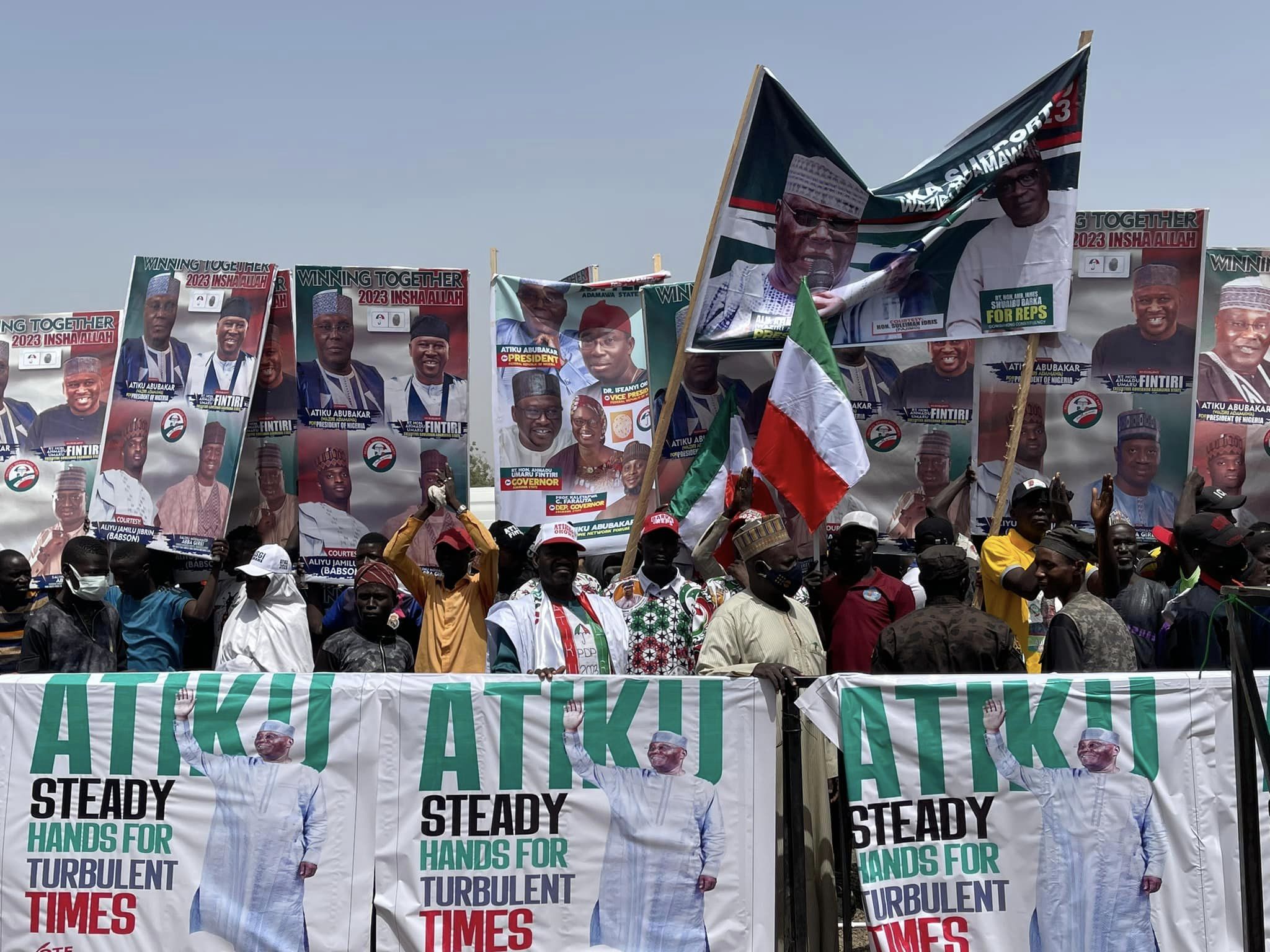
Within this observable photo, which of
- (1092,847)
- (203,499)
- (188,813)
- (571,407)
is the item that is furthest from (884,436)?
(188,813)

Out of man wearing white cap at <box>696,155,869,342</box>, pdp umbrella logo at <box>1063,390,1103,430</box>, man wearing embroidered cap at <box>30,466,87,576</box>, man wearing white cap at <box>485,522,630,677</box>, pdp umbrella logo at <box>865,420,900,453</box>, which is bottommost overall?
man wearing white cap at <box>485,522,630,677</box>

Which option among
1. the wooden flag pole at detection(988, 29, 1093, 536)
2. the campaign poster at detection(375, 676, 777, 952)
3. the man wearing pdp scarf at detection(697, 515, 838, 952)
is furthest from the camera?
the wooden flag pole at detection(988, 29, 1093, 536)

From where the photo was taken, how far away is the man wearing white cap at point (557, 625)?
6.09 metres

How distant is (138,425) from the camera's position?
28.7 feet

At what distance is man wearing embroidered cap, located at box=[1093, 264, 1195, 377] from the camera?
8602mm

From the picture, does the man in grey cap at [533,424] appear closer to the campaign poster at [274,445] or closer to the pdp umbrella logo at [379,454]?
the pdp umbrella logo at [379,454]

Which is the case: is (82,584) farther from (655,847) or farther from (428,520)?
(655,847)

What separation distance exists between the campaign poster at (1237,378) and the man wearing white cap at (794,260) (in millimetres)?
2344

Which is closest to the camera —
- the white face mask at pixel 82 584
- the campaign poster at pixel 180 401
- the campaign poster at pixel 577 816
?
the campaign poster at pixel 577 816

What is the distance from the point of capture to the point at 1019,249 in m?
8.38

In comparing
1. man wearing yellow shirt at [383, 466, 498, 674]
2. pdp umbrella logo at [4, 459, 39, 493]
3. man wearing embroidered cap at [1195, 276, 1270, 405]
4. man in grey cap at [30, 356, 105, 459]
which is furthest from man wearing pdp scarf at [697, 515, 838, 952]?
pdp umbrella logo at [4, 459, 39, 493]

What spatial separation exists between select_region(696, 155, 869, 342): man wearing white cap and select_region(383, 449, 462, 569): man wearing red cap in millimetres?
1908

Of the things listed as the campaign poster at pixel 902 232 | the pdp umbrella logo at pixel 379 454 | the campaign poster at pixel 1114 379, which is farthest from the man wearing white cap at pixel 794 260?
the pdp umbrella logo at pixel 379 454

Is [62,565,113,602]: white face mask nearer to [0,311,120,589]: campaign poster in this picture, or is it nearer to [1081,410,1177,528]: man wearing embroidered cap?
[0,311,120,589]: campaign poster
